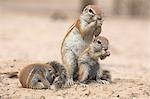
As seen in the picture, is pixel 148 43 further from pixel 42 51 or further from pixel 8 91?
pixel 8 91

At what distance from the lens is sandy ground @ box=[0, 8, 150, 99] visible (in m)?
7.61

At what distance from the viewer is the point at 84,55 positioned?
26.2 feet

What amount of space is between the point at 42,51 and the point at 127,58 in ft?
8.27

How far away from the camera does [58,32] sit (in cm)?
2084

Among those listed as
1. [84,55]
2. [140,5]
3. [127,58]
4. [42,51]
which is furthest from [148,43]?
[84,55]

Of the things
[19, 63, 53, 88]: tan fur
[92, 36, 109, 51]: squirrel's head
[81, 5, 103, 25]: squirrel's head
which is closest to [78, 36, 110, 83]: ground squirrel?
[92, 36, 109, 51]: squirrel's head

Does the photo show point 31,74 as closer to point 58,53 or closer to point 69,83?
point 69,83

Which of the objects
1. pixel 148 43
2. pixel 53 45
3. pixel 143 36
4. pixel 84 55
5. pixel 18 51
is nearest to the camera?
pixel 84 55

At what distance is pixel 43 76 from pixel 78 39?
79 centimetres

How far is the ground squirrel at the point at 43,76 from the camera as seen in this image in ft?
25.7

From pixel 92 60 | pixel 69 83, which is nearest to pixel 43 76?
pixel 69 83

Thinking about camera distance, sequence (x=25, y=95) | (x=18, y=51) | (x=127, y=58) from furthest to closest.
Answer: (x=127, y=58)
(x=18, y=51)
(x=25, y=95)

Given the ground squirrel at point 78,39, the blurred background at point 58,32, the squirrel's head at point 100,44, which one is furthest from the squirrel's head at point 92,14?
the blurred background at point 58,32

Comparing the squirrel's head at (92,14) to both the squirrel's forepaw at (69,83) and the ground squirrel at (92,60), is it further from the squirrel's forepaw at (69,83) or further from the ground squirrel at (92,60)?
the squirrel's forepaw at (69,83)
